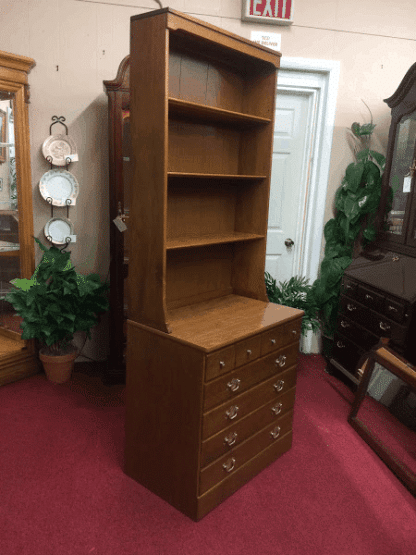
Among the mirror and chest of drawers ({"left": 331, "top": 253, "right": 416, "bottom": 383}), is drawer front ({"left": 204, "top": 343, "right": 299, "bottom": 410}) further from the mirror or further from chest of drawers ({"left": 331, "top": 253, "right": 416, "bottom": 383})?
chest of drawers ({"left": 331, "top": 253, "right": 416, "bottom": 383})

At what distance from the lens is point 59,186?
3139mm

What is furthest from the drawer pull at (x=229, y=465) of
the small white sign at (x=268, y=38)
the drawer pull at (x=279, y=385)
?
the small white sign at (x=268, y=38)

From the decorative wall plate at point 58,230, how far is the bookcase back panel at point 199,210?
1259 mm

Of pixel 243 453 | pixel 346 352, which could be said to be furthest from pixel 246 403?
pixel 346 352

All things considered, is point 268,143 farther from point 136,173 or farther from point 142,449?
point 142,449

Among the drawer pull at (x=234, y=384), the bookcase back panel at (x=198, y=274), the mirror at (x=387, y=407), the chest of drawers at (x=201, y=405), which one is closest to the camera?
the chest of drawers at (x=201, y=405)

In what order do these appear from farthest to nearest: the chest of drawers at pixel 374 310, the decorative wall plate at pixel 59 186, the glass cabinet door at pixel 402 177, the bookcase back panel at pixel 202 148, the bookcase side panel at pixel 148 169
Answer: the decorative wall plate at pixel 59 186, the glass cabinet door at pixel 402 177, the chest of drawers at pixel 374 310, the bookcase back panel at pixel 202 148, the bookcase side panel at pixel 148 169

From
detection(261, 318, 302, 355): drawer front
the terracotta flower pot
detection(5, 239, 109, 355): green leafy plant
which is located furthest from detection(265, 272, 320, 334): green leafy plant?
the terracotta flower pot

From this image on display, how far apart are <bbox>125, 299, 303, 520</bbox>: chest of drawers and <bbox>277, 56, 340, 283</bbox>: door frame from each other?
1.50 metres

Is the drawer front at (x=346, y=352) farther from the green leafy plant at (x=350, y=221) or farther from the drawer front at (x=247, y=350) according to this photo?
the drawer front at (x=247, y=350)

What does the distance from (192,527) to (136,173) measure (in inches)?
62.4

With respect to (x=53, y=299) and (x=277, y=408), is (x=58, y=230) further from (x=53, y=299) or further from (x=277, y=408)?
(x=277, y=408)

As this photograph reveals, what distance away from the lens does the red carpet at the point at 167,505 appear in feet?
6.14

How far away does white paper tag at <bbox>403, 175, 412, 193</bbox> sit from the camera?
2.99 meters
